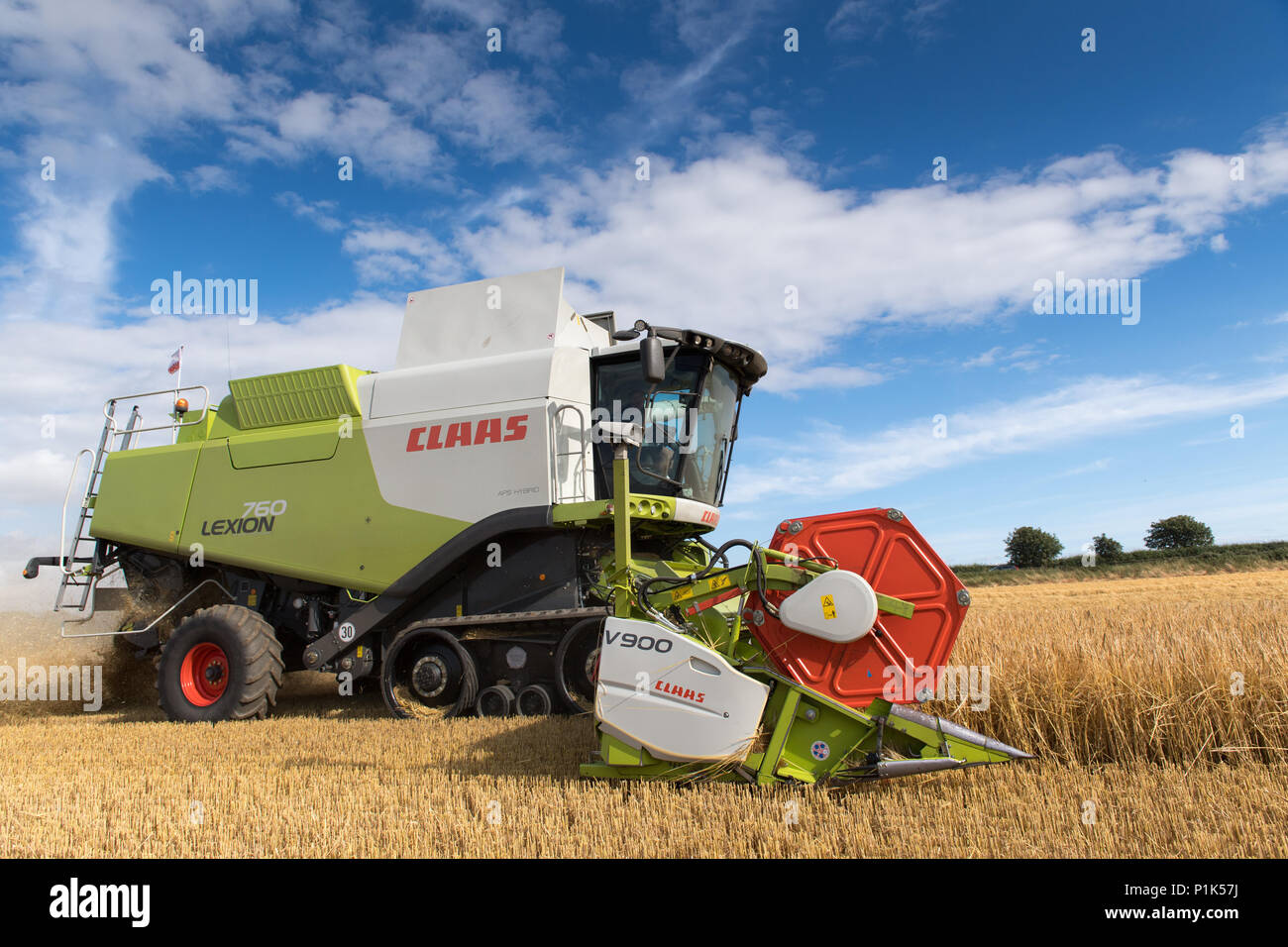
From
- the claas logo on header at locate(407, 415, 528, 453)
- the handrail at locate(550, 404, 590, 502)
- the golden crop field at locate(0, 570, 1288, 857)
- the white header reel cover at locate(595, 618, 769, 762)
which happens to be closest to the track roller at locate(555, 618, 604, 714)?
the golden crop field at locate(0, 570, 1288, 857)

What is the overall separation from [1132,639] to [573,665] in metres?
3.46

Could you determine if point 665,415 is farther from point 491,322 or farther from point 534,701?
point 534,701

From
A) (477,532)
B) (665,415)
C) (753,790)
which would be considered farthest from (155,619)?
(753,790)

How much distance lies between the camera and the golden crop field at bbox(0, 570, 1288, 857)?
3.06 metres

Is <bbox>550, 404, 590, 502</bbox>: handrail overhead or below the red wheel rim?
overhead

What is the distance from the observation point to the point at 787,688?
3.75 m

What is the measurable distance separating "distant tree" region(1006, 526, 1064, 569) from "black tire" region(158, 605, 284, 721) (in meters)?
43.9

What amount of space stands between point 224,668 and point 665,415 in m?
4.22

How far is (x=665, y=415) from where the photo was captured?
6.27 metres

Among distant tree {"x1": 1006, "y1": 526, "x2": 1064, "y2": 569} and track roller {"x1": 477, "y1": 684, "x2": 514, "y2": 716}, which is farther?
distant tree {"x1": 1006, "y1": 526, "x2": 1064, "y2": 569}

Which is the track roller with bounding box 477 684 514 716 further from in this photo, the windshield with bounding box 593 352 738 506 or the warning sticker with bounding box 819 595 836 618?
the warning sticker with bounding box 819 595 836 618

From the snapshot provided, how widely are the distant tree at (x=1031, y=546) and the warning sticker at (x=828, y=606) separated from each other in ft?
147

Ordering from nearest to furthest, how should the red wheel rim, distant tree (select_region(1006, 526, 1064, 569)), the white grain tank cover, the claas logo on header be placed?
the claas logo on header < the white grain tank cover < the red wheel rim < distant tree (select_region(1006, 526, 1064, 569))

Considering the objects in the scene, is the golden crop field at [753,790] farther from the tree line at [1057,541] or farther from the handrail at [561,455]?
the tree line at [1057,541]
